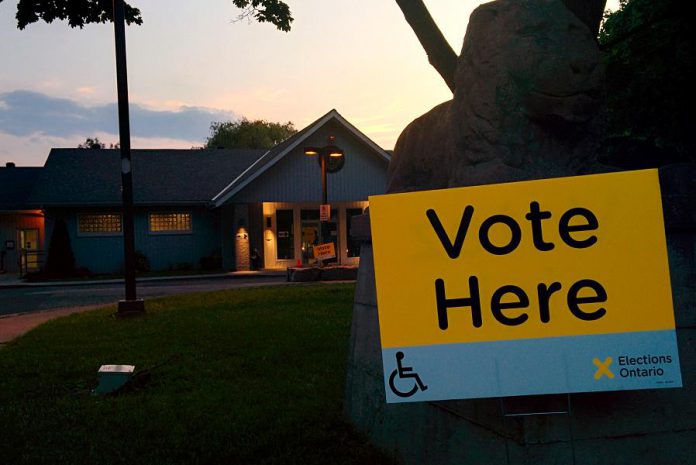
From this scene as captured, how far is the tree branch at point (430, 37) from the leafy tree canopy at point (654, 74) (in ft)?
17.3

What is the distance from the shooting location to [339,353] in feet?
26.0

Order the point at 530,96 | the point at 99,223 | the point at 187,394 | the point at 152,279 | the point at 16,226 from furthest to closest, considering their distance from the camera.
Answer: the point at 16,226 < the point at 99,223 < the point at 152,279 < the point at 187,394 < the point at 530,96

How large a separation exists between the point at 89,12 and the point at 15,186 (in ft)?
88.5

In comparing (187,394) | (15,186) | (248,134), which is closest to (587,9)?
(187,394)

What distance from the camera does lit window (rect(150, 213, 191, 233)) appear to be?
30.4 metres

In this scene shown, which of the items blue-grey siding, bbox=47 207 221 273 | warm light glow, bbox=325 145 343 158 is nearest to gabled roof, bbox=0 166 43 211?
blue-grey siding, bbox=47 207 221 273

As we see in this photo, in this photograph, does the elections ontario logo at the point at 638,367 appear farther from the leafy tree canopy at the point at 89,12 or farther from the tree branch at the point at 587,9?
the leafy tree canopy at the point at 89,12

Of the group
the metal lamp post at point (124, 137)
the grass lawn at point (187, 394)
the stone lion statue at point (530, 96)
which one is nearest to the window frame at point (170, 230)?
the metal lamp post at point (124, 137)

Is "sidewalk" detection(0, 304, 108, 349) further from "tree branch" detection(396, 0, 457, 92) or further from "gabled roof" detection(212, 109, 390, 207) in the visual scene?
"gabled roof" detection(212, 109, 390, 207)

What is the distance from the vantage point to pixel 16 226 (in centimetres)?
3459

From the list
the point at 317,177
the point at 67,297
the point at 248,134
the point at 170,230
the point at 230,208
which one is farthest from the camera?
the point at 248,134

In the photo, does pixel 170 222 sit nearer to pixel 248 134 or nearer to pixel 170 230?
pixel 170 230

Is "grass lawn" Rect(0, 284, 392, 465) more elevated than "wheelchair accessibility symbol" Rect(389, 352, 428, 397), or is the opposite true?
"wheelchair accessibility symbol" Rect(389, 352, 428, 397)

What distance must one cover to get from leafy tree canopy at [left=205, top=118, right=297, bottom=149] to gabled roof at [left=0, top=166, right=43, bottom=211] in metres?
37.6
